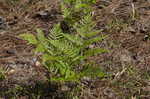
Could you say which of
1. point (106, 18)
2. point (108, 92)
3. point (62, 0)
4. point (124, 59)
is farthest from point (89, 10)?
point (108, 92)

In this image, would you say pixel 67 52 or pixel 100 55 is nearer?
pixel 67 52

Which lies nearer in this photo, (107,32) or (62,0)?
(107,32)

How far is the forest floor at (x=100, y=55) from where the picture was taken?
2.97 metres

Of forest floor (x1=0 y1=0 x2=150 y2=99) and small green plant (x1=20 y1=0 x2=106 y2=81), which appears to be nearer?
small green plant (x1=20 y1=0 x2=106 y2=81)

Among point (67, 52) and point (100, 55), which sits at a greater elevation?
point (67, 52)

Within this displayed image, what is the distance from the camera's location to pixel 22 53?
11.4 feet

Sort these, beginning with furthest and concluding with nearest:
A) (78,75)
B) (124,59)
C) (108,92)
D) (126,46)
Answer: (126,46) < (124,59) < (108,92) < (78,75)

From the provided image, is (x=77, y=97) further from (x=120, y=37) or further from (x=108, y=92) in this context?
(x=120, y=37)

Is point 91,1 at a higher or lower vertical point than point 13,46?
higher

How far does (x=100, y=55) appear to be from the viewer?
345 centimetres

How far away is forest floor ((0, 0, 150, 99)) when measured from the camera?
297 centimetres

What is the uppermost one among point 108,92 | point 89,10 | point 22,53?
point 89,10

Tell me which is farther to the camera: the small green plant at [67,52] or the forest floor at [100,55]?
the forest floor at [100,55]

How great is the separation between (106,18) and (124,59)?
802 mm
